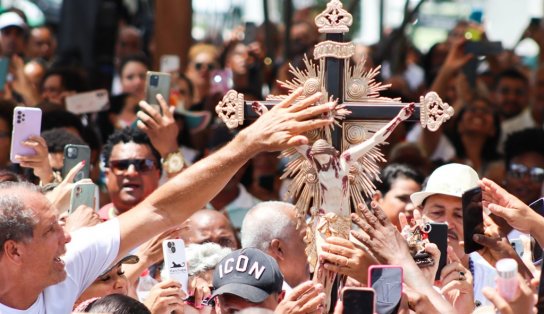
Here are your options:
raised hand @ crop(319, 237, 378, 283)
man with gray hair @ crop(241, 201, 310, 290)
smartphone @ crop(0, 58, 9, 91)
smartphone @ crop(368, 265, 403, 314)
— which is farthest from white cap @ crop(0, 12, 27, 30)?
smartphone @ crop(368, 265, 403, 314)

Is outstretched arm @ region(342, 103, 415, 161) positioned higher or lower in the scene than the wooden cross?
lower

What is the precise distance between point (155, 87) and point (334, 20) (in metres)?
2.34

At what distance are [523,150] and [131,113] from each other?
2974 millimetres

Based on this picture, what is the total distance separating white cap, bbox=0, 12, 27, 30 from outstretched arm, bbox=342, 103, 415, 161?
6574mm

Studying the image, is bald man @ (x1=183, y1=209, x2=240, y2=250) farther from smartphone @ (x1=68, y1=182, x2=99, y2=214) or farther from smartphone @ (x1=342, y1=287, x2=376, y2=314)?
smartphone @ (x1=342, y1=287, x2=376, y2=314)

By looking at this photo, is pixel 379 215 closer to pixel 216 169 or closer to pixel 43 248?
pixel 216 169

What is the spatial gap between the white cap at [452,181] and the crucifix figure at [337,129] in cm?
128

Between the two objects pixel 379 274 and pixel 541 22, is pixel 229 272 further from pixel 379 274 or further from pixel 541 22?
pixel 541 22

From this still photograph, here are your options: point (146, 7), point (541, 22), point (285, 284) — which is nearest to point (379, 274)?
point (285, 284)

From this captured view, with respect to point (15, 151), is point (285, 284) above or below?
below

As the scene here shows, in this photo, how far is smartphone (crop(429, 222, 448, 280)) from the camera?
19.6 ft

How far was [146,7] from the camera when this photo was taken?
17.3 metres

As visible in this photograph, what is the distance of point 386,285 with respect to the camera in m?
5.00

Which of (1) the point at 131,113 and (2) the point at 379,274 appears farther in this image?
→ (1) the point at 131,113
